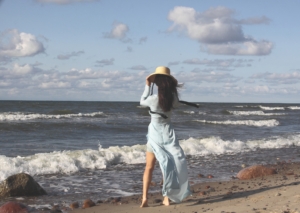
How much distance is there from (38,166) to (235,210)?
6.38 meters

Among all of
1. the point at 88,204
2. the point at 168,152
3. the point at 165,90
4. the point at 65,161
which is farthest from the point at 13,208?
the point at 65,161

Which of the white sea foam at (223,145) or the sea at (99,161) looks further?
the white sea foam at (223,145)

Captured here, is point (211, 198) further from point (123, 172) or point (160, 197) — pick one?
point (123, 172)

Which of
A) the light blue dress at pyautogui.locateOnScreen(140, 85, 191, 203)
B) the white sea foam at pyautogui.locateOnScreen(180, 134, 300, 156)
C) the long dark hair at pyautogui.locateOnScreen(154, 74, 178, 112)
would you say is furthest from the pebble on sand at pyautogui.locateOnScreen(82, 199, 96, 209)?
the white sea foam at pyautogui.locateOnScreen(180, 134, 300, 156)

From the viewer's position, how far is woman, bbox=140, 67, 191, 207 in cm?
570

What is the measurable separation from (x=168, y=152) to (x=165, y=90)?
0.84 meters

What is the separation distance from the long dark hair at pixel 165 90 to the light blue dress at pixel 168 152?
8 centimetres

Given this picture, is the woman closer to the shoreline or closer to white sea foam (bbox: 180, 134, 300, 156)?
the shoreline

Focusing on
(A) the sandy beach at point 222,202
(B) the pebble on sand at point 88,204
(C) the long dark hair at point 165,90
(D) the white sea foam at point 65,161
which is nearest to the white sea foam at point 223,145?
(D) the white sea foam at point 65,161

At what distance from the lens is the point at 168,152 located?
228 inches

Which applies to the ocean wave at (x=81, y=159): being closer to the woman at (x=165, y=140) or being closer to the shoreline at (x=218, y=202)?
the shoreline at (x=218, y=202)

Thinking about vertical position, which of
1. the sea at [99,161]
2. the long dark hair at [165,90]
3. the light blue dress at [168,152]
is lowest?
the sea at [99,161]

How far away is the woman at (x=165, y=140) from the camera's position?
5703mm

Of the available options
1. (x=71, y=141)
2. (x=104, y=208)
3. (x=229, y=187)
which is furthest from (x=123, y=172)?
(x=71, y=141)
